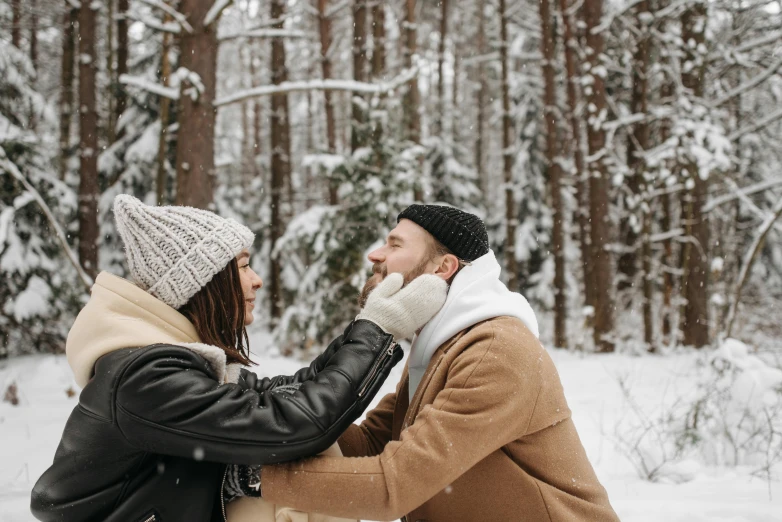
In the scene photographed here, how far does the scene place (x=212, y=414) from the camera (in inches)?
75.2

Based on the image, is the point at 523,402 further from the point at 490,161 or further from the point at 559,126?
the point at 490,161

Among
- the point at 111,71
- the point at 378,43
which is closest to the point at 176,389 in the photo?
the point at 378,43

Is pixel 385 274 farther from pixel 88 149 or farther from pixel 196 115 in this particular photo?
pixel 88 149

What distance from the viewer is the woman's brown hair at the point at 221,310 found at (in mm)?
2396

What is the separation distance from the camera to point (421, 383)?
2537mm

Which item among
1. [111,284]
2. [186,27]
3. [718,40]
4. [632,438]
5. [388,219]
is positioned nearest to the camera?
[111,284]

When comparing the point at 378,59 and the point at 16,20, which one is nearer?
the point at 378,59

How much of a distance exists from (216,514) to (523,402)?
4.04 ft

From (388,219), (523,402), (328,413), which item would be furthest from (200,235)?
(388,219)

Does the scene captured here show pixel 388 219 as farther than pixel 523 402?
Yes

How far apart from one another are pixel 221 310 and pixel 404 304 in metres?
0.76

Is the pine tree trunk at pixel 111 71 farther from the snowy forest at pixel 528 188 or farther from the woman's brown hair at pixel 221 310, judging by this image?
the woman's brown hair at pixel 221 310

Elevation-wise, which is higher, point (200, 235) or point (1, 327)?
point (200, 235)

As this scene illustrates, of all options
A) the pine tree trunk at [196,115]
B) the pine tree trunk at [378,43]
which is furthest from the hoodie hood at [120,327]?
the pine tree trunk at [378,43]
